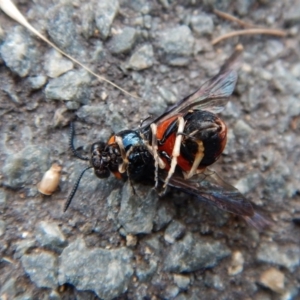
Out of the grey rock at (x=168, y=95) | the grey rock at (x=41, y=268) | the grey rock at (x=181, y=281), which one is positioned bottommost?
the grey rock at (x=41, y=268)

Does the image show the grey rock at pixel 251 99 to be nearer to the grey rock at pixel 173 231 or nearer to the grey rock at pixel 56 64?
the grey rock at pixel 173 231

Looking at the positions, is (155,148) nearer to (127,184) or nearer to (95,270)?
(127,184)

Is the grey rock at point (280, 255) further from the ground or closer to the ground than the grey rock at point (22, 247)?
further from the ground

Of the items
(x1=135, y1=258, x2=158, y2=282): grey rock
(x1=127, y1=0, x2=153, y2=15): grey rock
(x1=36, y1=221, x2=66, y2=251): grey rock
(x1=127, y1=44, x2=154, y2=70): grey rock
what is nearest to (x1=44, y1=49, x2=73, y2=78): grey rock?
(x1=127, y1=44, x2=154, y2=70): grey rock

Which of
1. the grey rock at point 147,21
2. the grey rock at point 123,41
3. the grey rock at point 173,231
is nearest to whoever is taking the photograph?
the grey rock at point 173,231

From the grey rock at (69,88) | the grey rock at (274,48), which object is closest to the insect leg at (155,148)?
the grey rock at (69,88)

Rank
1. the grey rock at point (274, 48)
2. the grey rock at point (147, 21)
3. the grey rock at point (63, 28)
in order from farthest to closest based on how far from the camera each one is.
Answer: the grey rock at point (274, 48) → the grey rock at point (147, 21) → the grey rock at point (63, 28)

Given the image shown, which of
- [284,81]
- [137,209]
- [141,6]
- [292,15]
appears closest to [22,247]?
[137,209]

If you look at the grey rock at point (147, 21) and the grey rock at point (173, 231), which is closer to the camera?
the grey rock at point (173, 231)
